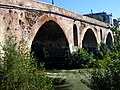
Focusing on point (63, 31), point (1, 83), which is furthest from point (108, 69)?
point (63, 31)

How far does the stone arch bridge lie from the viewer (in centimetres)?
1189

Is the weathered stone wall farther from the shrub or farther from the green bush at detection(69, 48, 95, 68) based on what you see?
the shrub

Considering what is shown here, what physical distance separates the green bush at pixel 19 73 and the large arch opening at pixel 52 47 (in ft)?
36.1

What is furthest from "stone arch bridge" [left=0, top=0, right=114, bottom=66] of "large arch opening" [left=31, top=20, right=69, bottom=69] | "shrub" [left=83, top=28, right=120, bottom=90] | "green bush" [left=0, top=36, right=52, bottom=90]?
"shrub" [left=83, top=28, right=120, bottom=90]

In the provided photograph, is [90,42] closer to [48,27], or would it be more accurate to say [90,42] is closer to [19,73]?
[48,27]

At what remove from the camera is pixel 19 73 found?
248 inches

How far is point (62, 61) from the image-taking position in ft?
61.4

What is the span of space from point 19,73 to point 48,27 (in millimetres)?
11023

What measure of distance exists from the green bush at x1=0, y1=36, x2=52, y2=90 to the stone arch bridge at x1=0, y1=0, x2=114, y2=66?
4455 millimetres

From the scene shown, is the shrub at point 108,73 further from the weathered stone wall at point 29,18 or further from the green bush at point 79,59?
the green bush at point 79,59

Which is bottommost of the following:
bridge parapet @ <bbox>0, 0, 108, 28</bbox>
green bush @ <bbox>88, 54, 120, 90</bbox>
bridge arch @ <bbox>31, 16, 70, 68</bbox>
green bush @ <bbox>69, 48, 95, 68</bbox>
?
green bush @ <bbox>88, 54, 120, 90</bbox>

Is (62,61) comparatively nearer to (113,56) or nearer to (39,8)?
(39,8)

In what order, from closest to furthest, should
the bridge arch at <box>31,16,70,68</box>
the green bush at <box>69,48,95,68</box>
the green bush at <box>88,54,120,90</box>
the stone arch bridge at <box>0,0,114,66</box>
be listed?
the green bush at <box>88,54,120,90</box>
the stone arch bridge at <box>0,0,114,66</box>
the green bush at <box>69,48,95,68</box>
the bridge arch at <box>31,16,70,68</box>

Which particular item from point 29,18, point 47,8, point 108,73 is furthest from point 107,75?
point 47,8
